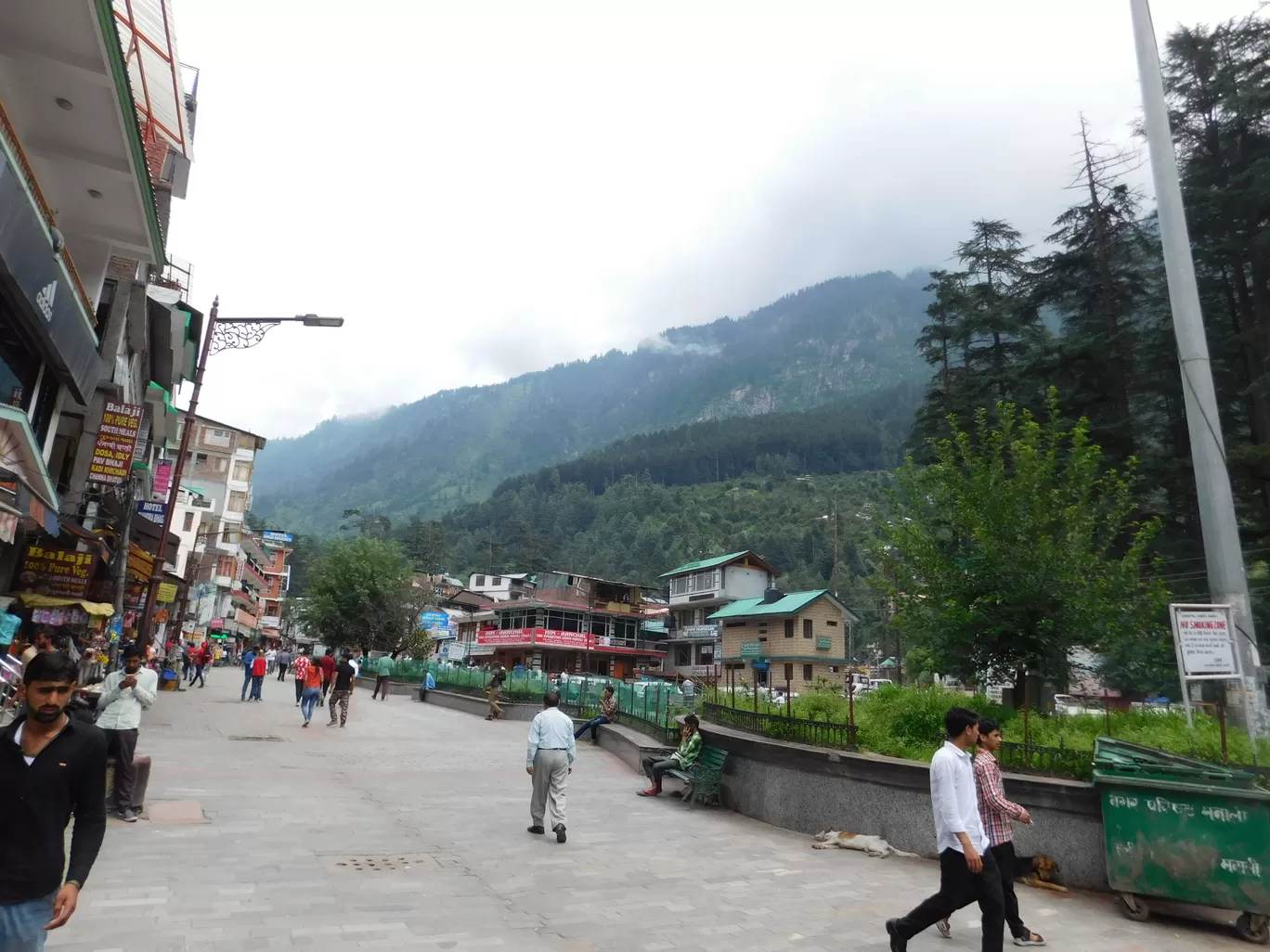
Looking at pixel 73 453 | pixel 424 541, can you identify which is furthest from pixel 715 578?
pixel 424 541

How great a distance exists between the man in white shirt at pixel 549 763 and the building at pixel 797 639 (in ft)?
137

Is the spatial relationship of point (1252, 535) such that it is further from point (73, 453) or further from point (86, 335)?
point (73, 453)

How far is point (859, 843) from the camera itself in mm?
8570

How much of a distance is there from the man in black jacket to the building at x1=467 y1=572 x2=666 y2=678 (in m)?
56.4

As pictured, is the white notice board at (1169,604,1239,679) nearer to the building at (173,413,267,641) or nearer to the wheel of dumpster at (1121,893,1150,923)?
the wheel of dumpster at (1121,893,1150,923)

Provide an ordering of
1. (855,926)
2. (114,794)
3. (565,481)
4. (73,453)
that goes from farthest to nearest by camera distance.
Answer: (565,481) < (73,453) < (114,794) < (855,926)

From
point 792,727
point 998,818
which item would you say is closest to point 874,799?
point 792,727

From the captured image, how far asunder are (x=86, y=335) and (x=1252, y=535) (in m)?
27.5

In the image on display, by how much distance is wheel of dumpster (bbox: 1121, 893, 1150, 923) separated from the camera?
6.44 meters

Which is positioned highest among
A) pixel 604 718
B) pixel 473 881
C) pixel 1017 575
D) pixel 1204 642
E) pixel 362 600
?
pixel 362 600

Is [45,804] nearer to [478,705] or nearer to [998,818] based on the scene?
[998,818]

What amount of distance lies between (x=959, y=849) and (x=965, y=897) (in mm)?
304

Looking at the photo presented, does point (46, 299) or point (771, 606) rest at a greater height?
point (46, 299)

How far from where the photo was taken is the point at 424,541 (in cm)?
11306
